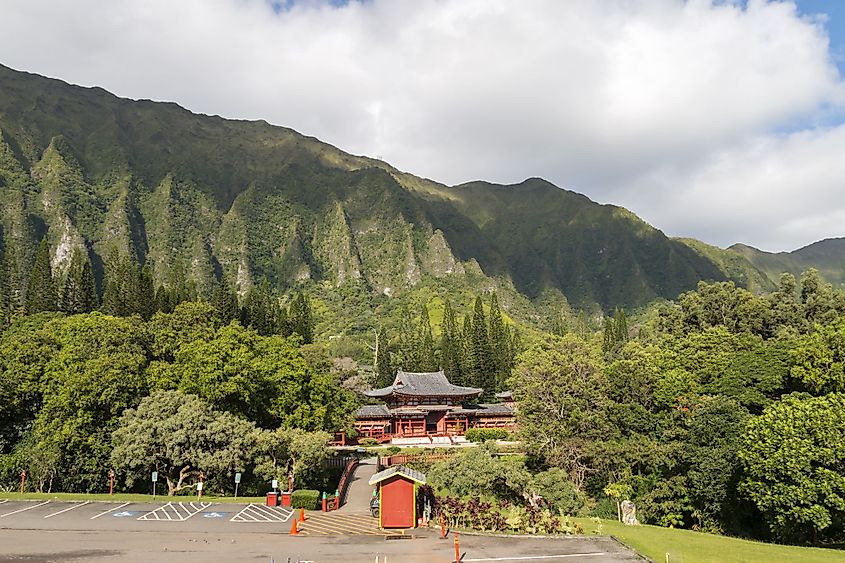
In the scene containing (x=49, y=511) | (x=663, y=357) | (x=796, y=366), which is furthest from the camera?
(x=663, y=357)

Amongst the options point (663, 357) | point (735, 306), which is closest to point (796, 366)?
point (663, 357)

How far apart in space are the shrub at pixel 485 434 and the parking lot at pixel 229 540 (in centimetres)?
2867

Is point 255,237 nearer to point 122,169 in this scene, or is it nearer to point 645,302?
point 122,169

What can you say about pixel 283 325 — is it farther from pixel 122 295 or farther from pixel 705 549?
pixel 705 549

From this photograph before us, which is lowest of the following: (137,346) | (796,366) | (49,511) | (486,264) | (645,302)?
(49,511)

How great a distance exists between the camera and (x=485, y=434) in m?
53.2

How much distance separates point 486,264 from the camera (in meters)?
191

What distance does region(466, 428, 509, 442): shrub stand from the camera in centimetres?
5234

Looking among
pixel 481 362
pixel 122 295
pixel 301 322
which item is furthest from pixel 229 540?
pixel 301 322

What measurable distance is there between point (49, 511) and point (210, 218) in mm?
164499

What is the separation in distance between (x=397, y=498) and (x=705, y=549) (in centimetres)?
1107

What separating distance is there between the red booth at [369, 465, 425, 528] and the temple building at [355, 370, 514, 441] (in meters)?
34.3

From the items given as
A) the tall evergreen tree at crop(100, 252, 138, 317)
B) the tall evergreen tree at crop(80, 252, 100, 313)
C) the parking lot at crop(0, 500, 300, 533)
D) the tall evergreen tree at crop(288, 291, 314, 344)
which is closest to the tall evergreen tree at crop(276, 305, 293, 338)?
the tall evergreen tree at crop(288, 291, 314, 344)

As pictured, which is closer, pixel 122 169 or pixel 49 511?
pixel 49 511
